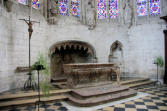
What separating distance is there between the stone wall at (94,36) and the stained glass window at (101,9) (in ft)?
1.44

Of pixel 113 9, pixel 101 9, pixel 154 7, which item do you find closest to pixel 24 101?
pixel 101 9

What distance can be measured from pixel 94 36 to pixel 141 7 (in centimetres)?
388

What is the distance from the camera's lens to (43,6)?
8.24 metres

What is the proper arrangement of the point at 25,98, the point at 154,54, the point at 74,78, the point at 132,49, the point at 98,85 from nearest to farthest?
the point at 25,98, the point at 74,78, the point at 98,85, the point at 154,54, the point at 132,49

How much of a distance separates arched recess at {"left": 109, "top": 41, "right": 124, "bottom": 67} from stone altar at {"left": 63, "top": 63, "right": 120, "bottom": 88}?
3244mm

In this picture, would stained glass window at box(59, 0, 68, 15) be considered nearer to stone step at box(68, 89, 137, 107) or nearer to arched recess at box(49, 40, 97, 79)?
arched recess at box(49, 40, 97, 79)

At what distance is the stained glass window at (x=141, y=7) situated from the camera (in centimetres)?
951

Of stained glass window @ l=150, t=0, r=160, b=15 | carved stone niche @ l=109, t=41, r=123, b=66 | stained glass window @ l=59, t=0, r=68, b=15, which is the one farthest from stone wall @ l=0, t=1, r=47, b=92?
stained glass window @ l=150, t=0, r=160, b=15

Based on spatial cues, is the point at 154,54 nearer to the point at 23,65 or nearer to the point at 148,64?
the point at 148,64

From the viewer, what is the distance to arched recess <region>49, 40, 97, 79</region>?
8.66m

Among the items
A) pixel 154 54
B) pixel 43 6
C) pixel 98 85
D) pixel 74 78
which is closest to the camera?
pixel 74 78

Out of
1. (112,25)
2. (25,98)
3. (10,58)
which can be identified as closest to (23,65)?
(10,58)

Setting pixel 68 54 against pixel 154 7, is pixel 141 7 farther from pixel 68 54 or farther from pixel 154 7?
pixel 68 54

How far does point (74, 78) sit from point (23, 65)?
298 centimetres
